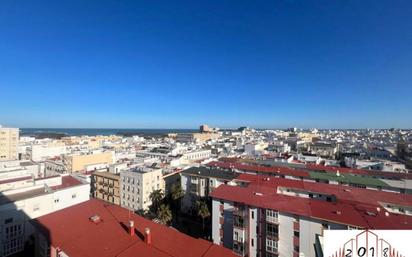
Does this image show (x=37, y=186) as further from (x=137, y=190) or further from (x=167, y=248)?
(x=167, y=248)

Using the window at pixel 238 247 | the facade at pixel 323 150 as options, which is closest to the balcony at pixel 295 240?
the window at pixel 238 247

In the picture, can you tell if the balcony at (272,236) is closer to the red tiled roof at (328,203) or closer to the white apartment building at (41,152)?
the red tiled roof at (328,203)

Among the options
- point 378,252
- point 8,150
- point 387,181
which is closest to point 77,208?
point 378,252

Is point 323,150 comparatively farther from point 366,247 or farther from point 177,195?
point 366,247

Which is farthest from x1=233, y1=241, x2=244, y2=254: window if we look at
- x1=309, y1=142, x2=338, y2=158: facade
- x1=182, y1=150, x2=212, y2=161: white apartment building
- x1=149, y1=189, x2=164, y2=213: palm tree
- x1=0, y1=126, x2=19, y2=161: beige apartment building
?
x1=0, y1=126, x2=19, y2=161: beige apartment building

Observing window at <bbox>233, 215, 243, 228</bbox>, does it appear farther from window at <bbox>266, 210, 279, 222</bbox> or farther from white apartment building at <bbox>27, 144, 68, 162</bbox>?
white apartment building at <bbox>27, 144, 68, 162</bbox>

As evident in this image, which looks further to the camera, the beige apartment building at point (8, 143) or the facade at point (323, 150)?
the facade at point (323, 150)
